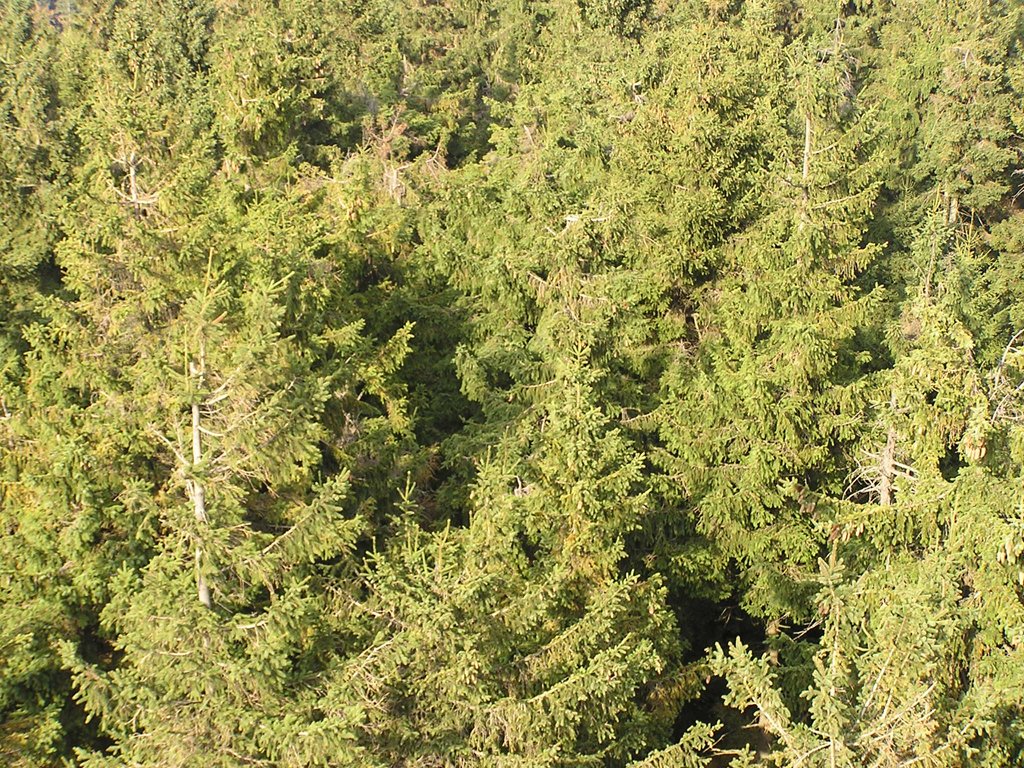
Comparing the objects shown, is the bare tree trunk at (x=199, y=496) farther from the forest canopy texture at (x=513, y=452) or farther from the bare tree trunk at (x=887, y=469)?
the bare tree trunk at (x=887, y=469)

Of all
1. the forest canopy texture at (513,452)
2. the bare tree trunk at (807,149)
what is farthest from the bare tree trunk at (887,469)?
the bare tree trunk at (807,149)

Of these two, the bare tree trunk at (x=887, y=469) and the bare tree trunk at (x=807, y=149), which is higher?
the bare tree trunk at (x=807, y=149)

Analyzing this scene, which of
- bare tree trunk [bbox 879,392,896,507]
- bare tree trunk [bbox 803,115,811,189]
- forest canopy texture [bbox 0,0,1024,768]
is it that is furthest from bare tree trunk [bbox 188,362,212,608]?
bare tree trunk [bbox 803,115,811,189]

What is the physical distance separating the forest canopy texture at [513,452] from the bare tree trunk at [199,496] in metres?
0.08

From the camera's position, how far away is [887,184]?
36.2 meters

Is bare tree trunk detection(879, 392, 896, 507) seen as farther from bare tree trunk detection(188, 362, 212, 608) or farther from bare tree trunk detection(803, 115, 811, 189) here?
bare tree trunk detection(188, 362, 212, 608)

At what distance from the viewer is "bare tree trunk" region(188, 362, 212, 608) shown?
1002cm

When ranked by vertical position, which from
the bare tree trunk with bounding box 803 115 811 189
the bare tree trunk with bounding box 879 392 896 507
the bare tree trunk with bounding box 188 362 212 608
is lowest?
the bare tree trunk with bounding box 879 392 896 507

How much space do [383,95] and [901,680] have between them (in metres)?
30.7

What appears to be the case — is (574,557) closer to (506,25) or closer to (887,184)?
(887,184)

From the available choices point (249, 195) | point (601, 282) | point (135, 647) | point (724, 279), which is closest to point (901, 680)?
point (135, 647)

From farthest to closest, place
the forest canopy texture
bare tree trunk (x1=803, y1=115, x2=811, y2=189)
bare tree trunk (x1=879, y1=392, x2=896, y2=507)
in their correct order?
bare tree trunk (x1=803, y1=115, x2=811, y2=189) → bare tree trunk (x1=879, y1=392, x2=896, y2=507) → the forest canopy texture

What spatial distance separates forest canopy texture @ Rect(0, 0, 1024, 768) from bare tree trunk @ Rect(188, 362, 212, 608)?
76mm

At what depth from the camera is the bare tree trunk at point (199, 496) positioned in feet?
32.9
